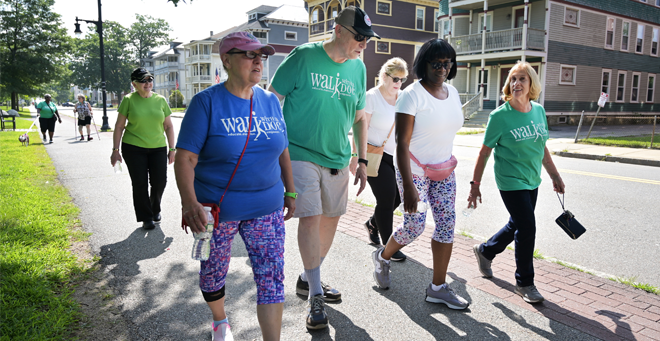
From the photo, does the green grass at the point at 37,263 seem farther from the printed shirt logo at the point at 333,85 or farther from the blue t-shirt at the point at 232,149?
the printed shirt logo at the point at 333,85

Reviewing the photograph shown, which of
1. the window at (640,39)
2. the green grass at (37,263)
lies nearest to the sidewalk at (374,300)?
the green grass at (37,263)

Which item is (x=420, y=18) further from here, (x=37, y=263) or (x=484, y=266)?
(x=37, y=263)

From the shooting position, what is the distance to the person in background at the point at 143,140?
593 centimetres

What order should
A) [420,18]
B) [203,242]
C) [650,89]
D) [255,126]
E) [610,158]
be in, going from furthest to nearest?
[420,18] → [650,89] → [610,158] → [255,126] → [203,242]

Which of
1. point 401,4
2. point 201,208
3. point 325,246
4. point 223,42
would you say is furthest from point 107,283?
point 401,4

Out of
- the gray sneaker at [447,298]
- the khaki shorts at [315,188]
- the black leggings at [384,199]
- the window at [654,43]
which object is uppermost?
the window at [654,43]

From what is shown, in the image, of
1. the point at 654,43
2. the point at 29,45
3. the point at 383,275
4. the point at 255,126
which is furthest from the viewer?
the point at 29,45

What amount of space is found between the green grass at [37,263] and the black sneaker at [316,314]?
1.60m

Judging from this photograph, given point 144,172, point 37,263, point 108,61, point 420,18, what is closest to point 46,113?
point 144,172

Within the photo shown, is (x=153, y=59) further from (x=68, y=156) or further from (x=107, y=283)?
(x=107, y=283)

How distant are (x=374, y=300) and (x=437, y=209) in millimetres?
889

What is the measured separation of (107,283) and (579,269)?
433cm

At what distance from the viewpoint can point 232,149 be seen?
2.65 metres

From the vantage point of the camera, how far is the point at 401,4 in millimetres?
39875
